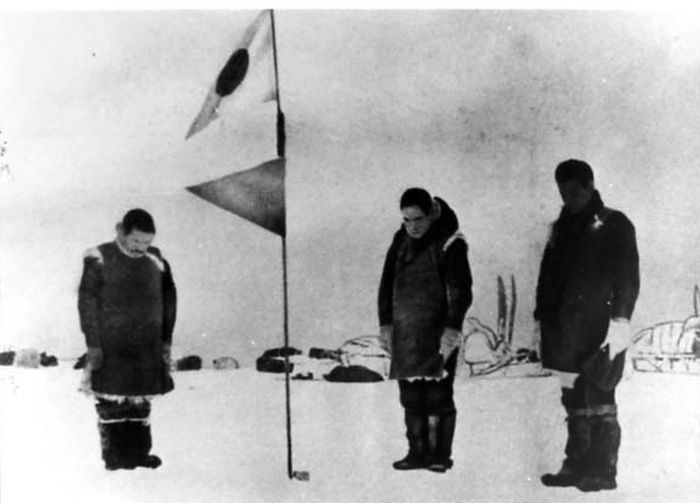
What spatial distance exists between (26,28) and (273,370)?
1.12 metres

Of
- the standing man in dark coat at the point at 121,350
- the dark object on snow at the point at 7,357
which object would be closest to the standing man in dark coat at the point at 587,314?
the standing man in dark coat at the point at 121,350

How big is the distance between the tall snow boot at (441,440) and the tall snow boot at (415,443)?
0.02 m

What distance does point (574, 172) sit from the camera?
8.20ft

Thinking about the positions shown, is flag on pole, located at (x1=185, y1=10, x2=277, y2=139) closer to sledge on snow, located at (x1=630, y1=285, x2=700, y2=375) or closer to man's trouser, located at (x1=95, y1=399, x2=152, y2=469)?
man's trouser, located at (x1=95, y1=399, x2=152, y2=469)

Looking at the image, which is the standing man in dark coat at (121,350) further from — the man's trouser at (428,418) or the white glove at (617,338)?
the white glove at (617,338)

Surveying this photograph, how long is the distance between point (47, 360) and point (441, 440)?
107 centimetres

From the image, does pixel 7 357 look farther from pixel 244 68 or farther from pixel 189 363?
pixel 244 68

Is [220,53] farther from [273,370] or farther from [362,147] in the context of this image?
[273,370]

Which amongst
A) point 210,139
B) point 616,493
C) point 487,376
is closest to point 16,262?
point 210,139

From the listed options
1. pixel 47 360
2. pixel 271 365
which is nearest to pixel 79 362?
pixel 47 360

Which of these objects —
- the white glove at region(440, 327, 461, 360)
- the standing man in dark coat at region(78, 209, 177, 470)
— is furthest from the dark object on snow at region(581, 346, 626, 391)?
the standing man in dark coat at region(78, 209, 177, 470)

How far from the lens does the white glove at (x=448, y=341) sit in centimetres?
249

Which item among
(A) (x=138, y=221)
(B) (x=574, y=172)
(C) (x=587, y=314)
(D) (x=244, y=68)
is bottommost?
(C) (x=587, y=314)

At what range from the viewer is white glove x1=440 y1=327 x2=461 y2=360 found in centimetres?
249
